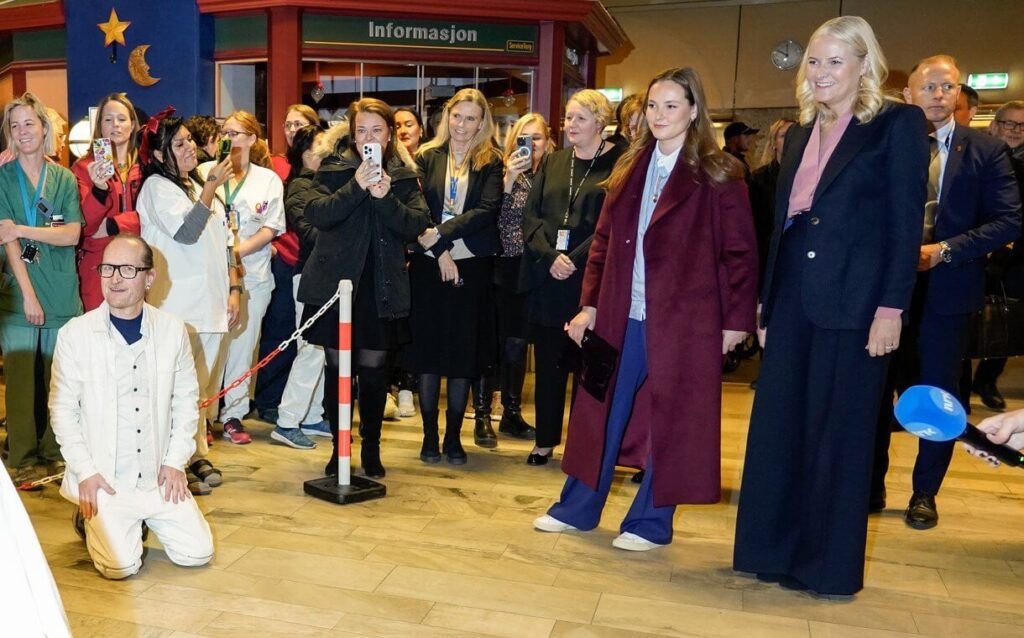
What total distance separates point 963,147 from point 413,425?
3150 millimetres

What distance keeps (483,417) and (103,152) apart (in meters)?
2.27

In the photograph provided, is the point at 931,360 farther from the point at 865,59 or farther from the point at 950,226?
the point at 865,59

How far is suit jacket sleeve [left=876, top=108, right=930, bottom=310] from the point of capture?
2865 millimetres

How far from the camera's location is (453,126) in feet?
14.6

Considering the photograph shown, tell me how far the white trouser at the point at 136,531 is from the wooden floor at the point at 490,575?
0.17 ft

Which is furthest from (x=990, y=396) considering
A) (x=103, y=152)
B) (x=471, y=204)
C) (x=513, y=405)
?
(x=103, y=152)

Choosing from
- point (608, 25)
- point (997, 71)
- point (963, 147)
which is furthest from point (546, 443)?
point (997, 71)

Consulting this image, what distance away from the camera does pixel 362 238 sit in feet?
13.4

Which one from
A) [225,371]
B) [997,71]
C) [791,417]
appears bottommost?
[225,371]

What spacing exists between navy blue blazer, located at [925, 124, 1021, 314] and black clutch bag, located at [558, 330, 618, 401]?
1.36 meters

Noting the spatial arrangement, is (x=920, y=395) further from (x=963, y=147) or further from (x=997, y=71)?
(x=997, y=71)

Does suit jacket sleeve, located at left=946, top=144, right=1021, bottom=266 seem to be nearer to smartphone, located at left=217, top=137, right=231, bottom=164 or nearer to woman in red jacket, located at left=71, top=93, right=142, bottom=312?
smartphone, located at left=217, top=137, right=231, bottom=164

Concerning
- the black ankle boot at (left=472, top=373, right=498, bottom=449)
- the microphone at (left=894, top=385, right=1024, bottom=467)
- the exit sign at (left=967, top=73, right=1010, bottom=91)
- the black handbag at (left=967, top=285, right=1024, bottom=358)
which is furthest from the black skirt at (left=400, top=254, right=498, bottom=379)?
the exit sign at (left=967, top=73, right=1010, bottom=91)

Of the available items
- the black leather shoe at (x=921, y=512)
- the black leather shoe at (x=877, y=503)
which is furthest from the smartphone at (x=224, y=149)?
the black leather shoe at (x=921, y=512)
